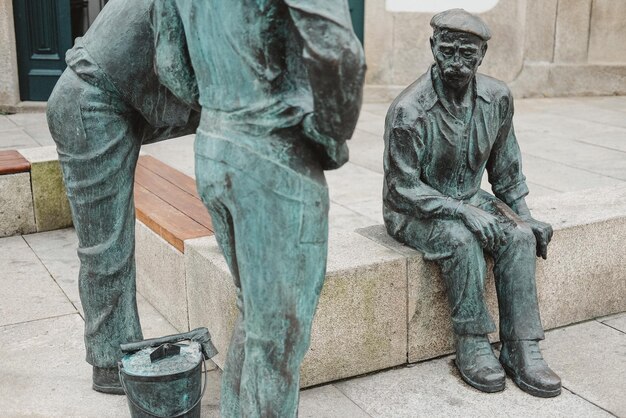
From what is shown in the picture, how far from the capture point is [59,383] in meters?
4.04

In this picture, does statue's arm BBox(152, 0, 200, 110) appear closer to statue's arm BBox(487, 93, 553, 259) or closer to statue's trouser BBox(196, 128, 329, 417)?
statue's trouser BBox(196, 128, 329, 417)

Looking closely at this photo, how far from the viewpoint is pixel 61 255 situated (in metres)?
5.83

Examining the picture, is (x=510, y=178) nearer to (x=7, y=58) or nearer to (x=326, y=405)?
(x=326, y=405)

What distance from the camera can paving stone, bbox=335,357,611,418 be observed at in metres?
3.78

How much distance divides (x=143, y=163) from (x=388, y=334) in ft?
8.49

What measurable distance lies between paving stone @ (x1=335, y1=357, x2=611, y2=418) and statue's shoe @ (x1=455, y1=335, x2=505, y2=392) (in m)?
0.03

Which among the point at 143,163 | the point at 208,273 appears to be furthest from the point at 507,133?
the point at 143,163

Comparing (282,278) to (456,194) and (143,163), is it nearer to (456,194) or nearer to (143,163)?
(456,194)

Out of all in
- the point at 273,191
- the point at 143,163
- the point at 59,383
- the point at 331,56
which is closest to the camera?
the point at 331,56

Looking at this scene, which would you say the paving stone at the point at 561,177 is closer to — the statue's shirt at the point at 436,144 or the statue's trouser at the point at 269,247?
the statue's shirt at the point at 436,144

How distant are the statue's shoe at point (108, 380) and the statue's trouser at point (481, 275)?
4.77 ft

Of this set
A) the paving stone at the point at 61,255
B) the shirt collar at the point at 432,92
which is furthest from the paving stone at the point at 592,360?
the paving stone at the point at 61,255

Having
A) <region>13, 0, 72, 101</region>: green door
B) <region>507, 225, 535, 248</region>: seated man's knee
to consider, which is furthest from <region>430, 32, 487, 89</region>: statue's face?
<region>13, 0, 72, 101</region>: green door

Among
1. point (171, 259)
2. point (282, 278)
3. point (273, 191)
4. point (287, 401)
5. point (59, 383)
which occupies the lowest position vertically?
point (59, 383)
